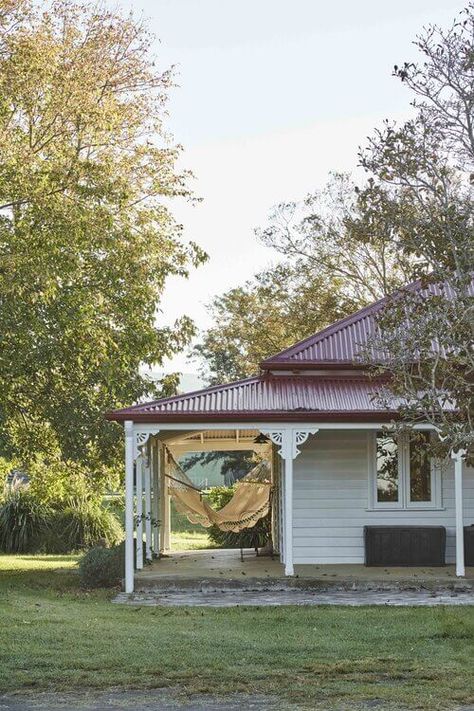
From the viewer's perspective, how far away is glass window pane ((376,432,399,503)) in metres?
19.6

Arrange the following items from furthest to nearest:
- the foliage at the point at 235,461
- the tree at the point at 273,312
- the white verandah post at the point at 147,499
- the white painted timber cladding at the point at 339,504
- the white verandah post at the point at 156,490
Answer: the foliage at the point at 235,461 → the tree at the point at 273,312 → the white verandah post at the point at 156,490 → the white verandah post at the point at 147,499 → the white painted timber cladding at the point at 339,504

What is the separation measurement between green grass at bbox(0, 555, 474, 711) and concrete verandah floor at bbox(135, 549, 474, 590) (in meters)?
2.02

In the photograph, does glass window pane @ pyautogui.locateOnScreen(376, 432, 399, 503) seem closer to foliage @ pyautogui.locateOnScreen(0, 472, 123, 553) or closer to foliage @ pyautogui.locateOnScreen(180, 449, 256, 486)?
foliage @ pyautogui.locateOnScreen(0, 472, 123, 553)

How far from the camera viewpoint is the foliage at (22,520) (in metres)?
26.6

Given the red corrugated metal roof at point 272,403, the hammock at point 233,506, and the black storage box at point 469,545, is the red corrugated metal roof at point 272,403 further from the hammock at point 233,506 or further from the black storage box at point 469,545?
the black storage box at point 469,545

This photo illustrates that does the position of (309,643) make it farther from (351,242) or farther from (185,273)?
(351,242)

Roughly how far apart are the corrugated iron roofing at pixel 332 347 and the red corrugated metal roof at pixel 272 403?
287 millimetres

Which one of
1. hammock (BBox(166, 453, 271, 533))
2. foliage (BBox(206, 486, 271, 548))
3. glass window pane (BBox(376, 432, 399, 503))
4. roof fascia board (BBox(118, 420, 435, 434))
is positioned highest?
roof fascia board (BBox(118, 420, 435, 434))

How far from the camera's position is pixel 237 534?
88.2ft

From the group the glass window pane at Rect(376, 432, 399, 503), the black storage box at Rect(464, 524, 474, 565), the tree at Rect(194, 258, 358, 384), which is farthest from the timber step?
the tree at Rect(194, 258, 358, 384)

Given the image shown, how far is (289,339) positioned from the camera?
37.9 meters

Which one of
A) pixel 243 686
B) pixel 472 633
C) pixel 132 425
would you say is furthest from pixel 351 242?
pixel 243 686

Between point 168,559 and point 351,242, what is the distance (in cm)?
1754

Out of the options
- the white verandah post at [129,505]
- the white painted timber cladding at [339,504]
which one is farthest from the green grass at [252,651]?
the white painted timber cladding at [339,504]
